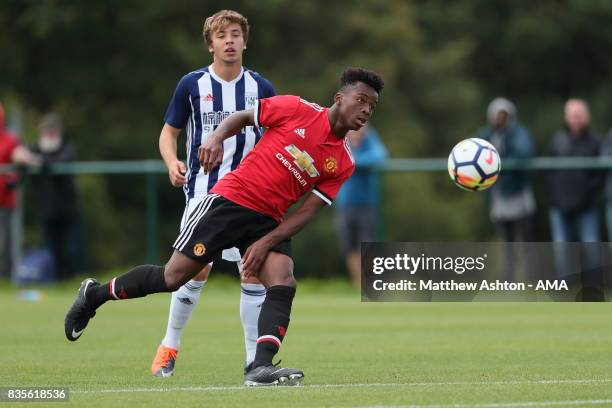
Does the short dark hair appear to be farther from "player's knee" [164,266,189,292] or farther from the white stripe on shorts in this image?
"player's knee" [164,266,189,292]

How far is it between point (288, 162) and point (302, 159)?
87 mm

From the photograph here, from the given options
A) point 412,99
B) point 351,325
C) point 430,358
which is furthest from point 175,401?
point 412,99

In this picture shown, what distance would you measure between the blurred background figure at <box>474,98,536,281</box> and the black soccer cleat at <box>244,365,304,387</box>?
949 centimetres

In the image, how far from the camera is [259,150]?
8414 mm

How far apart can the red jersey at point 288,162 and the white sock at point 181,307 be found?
3.70ft

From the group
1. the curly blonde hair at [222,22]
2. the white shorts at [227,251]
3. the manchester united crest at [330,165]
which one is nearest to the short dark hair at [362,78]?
the manchester united crest at [330,165]

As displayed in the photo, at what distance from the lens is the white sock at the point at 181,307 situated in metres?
9.29

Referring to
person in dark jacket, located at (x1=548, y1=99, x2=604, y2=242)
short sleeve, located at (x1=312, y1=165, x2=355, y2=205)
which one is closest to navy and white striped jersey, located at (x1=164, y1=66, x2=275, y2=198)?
short sleeve, located at (x1=312, y1=165, x2=355, y2=205)

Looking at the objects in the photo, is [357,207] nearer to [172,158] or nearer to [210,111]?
[210,111]

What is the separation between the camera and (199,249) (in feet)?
27.0

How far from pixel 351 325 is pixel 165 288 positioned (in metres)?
5.29

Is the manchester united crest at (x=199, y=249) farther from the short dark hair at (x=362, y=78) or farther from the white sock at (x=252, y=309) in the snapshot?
the short dark hair at (x=362, y=78)

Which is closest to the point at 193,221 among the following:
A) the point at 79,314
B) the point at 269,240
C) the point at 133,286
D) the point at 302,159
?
the point at 269,240

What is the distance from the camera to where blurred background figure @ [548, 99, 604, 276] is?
55.3 feet
